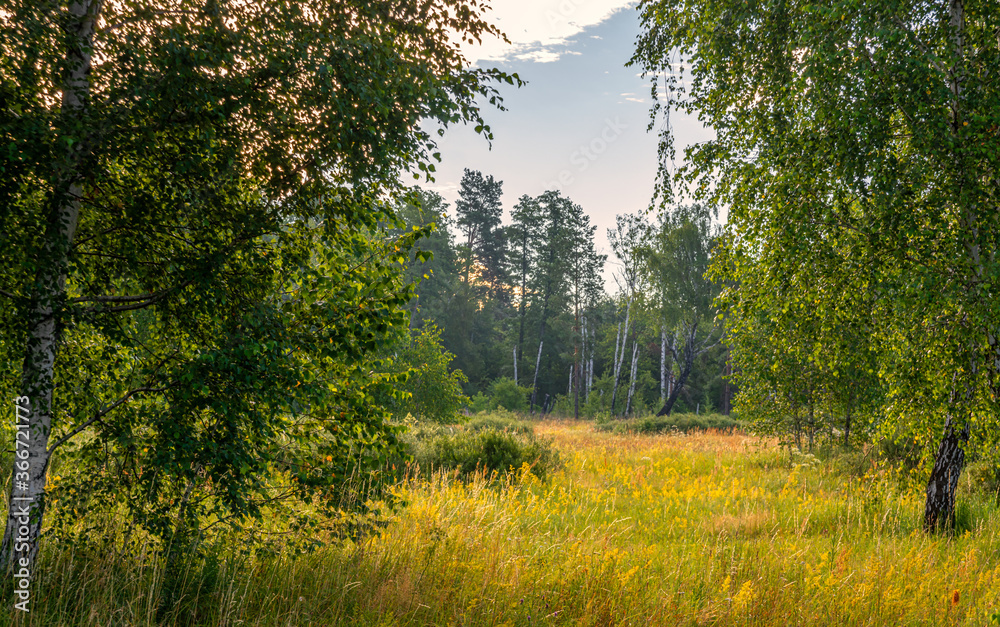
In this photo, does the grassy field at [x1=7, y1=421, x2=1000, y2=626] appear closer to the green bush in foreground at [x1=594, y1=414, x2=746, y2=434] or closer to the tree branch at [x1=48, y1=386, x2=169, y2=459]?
the tree branch at [x1=48, y1=386, x2=169, y2=459]

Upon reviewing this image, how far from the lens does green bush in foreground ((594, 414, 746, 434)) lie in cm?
2245

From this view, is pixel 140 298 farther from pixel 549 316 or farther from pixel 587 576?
pixel 549 316

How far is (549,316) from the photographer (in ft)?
133

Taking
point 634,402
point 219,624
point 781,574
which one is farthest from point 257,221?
point 634,402

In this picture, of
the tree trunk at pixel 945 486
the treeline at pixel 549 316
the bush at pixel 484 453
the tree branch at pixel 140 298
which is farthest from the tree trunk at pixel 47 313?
the treeline at pixel 549 316

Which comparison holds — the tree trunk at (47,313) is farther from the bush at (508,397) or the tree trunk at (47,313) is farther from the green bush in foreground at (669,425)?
the bush at (508,397)

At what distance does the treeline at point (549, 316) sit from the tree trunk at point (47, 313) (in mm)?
27282

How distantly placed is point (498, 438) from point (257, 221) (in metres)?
8.06

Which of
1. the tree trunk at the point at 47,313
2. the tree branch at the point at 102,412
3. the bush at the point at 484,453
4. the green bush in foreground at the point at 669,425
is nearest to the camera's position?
the tree trunk at the point at 47,313

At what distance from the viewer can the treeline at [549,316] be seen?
33.5 metres

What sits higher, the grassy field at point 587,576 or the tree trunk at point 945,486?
the tree trunk at point 945,486

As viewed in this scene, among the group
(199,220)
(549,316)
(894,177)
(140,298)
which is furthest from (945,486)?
(549,316)

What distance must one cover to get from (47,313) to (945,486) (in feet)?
28.0

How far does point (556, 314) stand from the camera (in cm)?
4012
